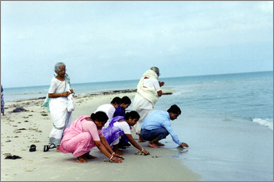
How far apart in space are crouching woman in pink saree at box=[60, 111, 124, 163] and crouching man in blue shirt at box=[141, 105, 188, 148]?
4.26 feet

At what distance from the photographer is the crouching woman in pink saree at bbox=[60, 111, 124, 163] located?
4109 millimetres

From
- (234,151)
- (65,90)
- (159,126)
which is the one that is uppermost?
(65,90)

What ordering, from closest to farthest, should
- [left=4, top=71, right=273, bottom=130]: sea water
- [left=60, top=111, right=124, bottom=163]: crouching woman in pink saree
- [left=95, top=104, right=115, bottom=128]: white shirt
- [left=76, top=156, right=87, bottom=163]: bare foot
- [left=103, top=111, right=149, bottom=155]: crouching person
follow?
[left=60, top=111, right=124, bottom=163]: crouching woman in pink saree → [left=76, top=156, right=87, bottom=163]: bare foot → [left=103, top=111, right=149, bottom=155]: crouching person → [left=95, top=104, right=115, bottom=128]: white shirt → [left=4, top=71, right=273, bottom=130]: sea water

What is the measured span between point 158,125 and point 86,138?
1.70 meters

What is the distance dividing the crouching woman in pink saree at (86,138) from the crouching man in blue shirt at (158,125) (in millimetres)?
1300

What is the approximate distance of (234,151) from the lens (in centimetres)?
514

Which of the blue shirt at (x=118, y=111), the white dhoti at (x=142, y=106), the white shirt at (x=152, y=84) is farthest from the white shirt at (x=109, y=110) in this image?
the white shirt at (x=152, y=84)

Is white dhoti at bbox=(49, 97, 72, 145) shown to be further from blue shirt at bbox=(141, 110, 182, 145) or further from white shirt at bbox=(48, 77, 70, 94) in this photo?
blue shirt at bbox=(141, 110, 182, 145)

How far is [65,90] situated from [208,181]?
299cm

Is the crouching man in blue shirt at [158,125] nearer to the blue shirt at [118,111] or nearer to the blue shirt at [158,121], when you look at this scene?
the blue shirt at [158,121]

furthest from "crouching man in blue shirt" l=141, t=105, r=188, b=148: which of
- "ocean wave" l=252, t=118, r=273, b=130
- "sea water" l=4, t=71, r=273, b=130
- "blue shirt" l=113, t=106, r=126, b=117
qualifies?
"sea water" l=4, t=71, r=273, b=130

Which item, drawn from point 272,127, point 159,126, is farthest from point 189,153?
point 272,127

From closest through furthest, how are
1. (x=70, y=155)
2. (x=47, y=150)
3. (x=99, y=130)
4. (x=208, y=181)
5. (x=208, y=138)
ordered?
(x=208, y=181) → (x=99, y=130) → (x=70, y=155) → (x=47, y=150) → (x=208, y=138)

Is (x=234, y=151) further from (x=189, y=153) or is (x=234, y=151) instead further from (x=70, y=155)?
(x=70, y=155)
